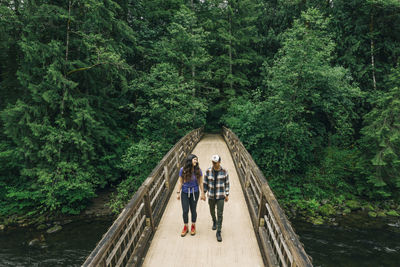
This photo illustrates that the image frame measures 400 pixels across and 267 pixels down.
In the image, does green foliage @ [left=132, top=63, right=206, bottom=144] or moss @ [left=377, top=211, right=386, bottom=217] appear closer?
moss @ [left=377, top=211, right=386, bottom=217]

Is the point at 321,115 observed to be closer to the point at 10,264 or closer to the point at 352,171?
the point at 352,171

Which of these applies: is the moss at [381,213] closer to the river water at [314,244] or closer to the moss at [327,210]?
the river water at [314,244]

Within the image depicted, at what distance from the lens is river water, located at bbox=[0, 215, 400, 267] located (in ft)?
31.6

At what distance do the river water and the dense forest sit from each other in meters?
1.47

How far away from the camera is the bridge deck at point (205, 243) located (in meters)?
4.10

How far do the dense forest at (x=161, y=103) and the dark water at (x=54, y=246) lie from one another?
1392 mm

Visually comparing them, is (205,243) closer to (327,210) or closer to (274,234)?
(274,234)

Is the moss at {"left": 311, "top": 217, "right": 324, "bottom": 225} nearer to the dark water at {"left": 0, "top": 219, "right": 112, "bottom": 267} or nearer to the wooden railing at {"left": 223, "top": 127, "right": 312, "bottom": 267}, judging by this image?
the wooden railing at {"left": 223, "top": 127, "right": 312, "bottom": 267}

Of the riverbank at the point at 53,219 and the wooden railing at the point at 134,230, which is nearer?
the wooden railing at the point at 134,230

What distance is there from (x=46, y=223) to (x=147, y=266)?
1148cm

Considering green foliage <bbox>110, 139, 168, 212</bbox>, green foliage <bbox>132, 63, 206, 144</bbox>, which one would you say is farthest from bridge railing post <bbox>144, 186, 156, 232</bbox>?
green foliage <bbox>132, 63, 206, 144</bbox>

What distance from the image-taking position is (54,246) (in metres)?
10.6

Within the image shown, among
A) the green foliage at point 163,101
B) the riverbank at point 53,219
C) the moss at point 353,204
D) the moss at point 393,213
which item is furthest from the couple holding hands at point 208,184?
the moss at point 393,213

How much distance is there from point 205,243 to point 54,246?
9664 mm
